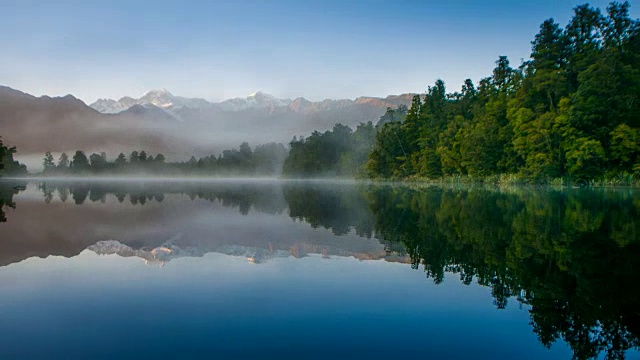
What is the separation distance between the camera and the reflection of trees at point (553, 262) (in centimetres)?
652

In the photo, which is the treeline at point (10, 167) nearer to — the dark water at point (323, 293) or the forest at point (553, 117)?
the forest at point (553, 117)

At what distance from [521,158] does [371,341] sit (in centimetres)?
6280

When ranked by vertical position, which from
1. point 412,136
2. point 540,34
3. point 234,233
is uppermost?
point 540,34

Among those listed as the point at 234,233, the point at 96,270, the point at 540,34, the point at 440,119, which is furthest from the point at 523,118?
the point at 96,270

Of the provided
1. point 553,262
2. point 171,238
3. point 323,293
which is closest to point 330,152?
point 171,238

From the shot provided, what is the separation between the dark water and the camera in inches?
230

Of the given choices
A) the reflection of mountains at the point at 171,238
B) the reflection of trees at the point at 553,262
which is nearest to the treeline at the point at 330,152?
the reflection of mountains at the point at 171,238

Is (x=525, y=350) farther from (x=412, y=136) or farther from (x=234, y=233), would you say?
(x=412, y=136)

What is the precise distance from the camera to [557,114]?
55500 millimetres

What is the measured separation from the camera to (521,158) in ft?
205

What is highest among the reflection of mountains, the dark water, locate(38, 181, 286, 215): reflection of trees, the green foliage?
the green foliage

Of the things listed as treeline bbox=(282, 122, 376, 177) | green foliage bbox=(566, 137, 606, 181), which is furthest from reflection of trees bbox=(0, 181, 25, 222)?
treeline bbox=(282, 122, 376, 177)

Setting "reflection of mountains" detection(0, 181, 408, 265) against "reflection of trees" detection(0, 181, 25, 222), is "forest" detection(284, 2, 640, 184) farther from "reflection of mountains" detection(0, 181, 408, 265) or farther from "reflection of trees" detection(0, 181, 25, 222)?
"reflection of trees" detection(0, 181, 25, 222)

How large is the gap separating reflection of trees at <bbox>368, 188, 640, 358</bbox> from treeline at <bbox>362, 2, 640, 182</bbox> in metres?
34.3
